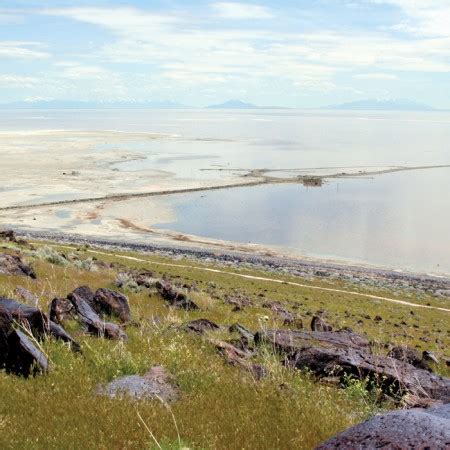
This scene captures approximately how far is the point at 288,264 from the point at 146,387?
165 feet

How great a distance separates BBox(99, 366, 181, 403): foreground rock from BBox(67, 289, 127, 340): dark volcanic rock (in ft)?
7.31

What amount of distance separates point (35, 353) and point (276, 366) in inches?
146

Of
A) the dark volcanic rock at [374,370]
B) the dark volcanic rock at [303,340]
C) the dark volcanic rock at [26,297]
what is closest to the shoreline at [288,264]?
the dark volcanic rock at [303,340]

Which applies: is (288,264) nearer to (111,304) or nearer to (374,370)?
(111,304)

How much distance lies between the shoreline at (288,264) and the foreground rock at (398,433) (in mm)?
44465

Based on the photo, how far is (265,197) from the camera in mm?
100938

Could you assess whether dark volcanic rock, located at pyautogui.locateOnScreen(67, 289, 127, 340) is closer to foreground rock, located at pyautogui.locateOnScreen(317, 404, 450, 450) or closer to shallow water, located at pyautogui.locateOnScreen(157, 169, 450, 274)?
foreground rock, located at pyautogui.locateOnScreen(317, 404, 450, 450)

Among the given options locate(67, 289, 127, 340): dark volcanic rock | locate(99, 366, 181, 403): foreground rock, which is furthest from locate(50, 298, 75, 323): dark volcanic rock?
locate(99, 366, 181, 403): foreground rock

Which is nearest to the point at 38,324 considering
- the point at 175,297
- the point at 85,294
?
the point at 85,294

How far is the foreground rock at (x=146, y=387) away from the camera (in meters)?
7.62

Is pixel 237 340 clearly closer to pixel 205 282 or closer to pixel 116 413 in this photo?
pixel 116 413

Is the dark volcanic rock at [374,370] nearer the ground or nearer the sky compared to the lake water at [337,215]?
nearer the sky

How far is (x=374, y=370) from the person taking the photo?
10453 mm

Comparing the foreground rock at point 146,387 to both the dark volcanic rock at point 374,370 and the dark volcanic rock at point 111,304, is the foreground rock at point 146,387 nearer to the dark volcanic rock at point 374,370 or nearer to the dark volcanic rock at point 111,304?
the dark volcanic rock at point 374,370
